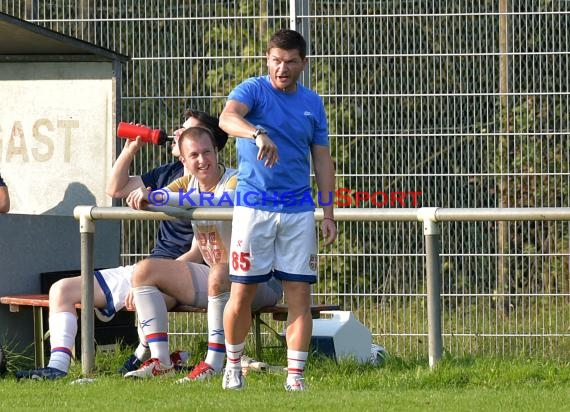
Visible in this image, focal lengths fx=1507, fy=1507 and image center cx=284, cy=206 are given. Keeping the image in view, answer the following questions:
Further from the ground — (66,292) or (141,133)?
(141,133)

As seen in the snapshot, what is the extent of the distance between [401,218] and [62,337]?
1.97m

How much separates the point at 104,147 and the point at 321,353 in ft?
9.11

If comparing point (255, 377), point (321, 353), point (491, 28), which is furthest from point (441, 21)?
point (255, 377)

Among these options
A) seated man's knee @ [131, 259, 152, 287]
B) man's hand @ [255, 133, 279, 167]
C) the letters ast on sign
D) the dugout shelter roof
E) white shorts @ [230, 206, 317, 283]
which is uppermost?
the dugout shelter roof

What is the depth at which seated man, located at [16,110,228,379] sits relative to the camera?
26.9ft

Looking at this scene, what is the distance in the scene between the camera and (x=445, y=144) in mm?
10812

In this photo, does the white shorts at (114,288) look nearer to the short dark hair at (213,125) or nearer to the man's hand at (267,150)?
the short dark hair at (213,125)

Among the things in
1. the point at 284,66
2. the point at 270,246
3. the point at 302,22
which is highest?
the point at 302,22

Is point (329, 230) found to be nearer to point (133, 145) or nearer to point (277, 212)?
point (277, 212)

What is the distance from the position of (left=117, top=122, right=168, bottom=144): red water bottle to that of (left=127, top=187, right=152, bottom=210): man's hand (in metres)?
0.74

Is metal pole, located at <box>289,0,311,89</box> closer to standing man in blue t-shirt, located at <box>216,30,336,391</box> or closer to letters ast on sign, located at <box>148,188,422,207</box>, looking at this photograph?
letters ast on sign, located at <box>148,188,422,207</box>

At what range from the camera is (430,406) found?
662 cm

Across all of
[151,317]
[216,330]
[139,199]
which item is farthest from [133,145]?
[216,330]

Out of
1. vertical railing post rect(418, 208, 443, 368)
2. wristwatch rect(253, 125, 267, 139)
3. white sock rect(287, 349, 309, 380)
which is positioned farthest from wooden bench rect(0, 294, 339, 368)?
wristwatch rect(253, 125, 267, 139)
